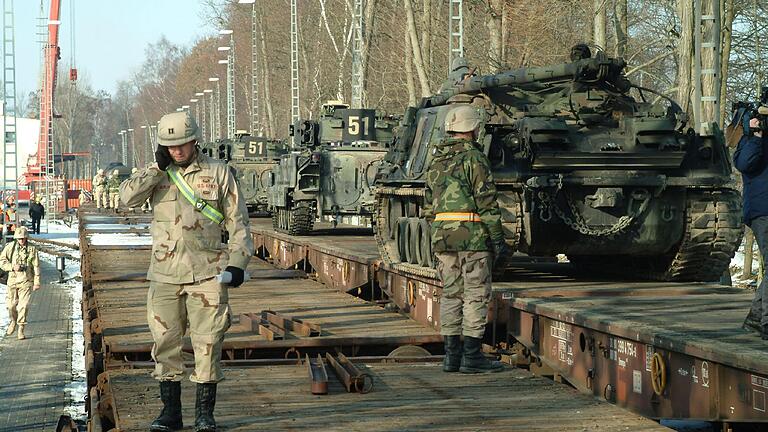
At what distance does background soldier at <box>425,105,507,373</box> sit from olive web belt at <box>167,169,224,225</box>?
2483mm

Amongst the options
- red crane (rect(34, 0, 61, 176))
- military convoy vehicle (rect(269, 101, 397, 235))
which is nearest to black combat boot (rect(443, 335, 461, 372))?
military convoy vehicle (rect(269, 101, 397, 235))

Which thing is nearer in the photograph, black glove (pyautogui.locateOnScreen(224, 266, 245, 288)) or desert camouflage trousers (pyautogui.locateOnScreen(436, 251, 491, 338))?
black glove (pyautogui.locateOnScreen(224, 266, 245, 288))

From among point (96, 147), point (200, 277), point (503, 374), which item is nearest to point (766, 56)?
point (503, 374)

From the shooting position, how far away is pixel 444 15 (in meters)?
49.1

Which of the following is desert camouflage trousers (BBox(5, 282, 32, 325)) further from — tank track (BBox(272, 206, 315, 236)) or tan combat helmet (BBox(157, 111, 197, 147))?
tan combat helmet (BBox(157, 111, 197, 147))

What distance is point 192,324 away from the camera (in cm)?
785

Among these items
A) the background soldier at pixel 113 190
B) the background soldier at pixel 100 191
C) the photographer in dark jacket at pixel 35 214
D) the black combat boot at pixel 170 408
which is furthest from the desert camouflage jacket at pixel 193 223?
the background soldier at pixel 100 191

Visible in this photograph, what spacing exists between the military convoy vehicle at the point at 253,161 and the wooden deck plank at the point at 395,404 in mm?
27446

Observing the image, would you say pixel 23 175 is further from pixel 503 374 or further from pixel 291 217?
pixel 503 374

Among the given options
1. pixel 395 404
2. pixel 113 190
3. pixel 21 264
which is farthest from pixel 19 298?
pixel 113 190

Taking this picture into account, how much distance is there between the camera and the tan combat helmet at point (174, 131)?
771 cm

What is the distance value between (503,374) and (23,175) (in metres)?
76.0

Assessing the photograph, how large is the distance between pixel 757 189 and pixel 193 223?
356cm

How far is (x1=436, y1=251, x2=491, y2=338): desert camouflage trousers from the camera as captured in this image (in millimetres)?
10008
